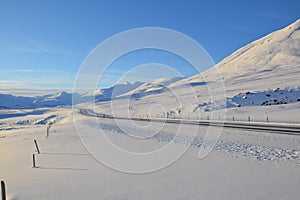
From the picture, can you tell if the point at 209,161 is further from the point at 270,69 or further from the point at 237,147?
the point at 270,69

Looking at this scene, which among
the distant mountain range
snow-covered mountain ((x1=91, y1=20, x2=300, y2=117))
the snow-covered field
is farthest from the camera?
the distant mountain range

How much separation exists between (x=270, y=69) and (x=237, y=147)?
142251 mm

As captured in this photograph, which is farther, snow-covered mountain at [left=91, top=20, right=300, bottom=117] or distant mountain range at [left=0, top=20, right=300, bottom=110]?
distant mountain range at [left=0, top=20, right=300, bottom=110]

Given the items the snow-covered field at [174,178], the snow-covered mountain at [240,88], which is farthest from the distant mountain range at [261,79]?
the snow-covered field at [174,178]

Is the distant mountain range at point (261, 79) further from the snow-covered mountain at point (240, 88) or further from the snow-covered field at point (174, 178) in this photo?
the snow-covered field at point (174, 178)

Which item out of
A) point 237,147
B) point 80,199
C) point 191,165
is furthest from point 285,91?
point 80,199

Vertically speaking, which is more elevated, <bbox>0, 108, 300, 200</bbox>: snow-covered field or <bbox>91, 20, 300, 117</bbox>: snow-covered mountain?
<bbox>91, 20, 300, 117</bbox>: snow-covered mountain

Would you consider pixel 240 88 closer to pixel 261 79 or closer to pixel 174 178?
pixel 261 79

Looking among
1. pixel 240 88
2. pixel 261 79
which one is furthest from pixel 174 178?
pixel 261 79

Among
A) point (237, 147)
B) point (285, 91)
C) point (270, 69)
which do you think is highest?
point (270, 69)

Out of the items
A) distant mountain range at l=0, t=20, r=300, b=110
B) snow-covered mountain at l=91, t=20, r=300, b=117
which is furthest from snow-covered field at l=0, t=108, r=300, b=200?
distant mountain range at l=0, t=20, r=300, b=110

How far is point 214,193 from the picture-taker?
707 cm

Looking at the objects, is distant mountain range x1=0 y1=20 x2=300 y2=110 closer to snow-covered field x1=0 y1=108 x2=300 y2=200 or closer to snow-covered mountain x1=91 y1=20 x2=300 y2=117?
snow-covered mountain x1=91 y1=20 x2=300 y2=117

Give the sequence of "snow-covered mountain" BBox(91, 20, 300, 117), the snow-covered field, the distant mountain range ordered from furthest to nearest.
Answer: the distant mountain range < "snow-covered mountain" BBox(91, 20, 300, 117) < the snow-covered field
